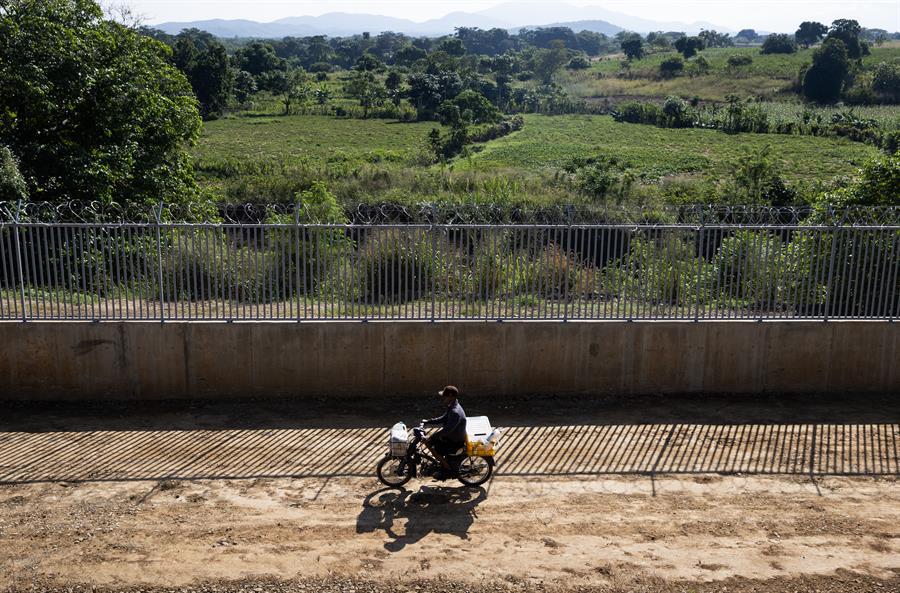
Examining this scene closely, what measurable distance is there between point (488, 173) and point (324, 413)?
39.7m

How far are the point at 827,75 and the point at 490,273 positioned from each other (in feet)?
333

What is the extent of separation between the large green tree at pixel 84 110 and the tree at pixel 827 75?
311 feet

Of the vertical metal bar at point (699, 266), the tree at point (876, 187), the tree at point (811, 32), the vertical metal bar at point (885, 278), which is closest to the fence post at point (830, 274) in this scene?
the vertical metal bar at point (885, 278)

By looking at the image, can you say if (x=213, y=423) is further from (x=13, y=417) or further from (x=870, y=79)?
(x=870, y=79)

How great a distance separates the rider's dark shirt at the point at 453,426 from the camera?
346 inches

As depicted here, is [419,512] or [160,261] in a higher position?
[160,261]

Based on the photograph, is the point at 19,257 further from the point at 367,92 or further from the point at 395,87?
the point at 395,87

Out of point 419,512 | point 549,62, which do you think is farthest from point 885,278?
point 549,62

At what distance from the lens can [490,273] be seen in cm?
1188

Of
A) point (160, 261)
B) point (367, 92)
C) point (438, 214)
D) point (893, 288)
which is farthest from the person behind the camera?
point (367, 92)

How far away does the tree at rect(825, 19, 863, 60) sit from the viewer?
402 feet

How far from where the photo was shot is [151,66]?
21.7 m

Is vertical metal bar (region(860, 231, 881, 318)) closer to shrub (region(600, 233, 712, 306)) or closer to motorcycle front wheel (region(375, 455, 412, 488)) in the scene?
shrub (region(600, 233, 712, 306))

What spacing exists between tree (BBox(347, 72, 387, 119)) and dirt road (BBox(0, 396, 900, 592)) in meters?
78.9
